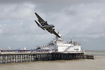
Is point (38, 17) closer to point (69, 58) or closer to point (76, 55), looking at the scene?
point (69, 58)

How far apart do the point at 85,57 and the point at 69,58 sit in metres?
13.0

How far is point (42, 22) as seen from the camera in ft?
102

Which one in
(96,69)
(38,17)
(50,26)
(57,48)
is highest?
(38,17)

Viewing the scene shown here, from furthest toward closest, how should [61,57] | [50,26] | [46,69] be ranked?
[61,57] → [46,69] → [50,26]

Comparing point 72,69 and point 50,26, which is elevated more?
point 50,26

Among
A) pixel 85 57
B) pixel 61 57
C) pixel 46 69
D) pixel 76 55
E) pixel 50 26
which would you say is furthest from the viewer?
pixel 85 57

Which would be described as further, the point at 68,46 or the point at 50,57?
the point at 68,46

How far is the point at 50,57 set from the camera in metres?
67.2

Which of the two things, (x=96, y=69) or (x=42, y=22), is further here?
(x=96, y=69)

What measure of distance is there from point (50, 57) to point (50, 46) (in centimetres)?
1139

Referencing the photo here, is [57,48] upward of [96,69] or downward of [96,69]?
upward

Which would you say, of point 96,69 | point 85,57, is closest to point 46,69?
point 96,69

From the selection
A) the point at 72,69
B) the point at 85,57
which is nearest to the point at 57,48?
the point at 85,57

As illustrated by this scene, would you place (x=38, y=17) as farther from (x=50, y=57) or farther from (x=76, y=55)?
(x=76, y=55)
